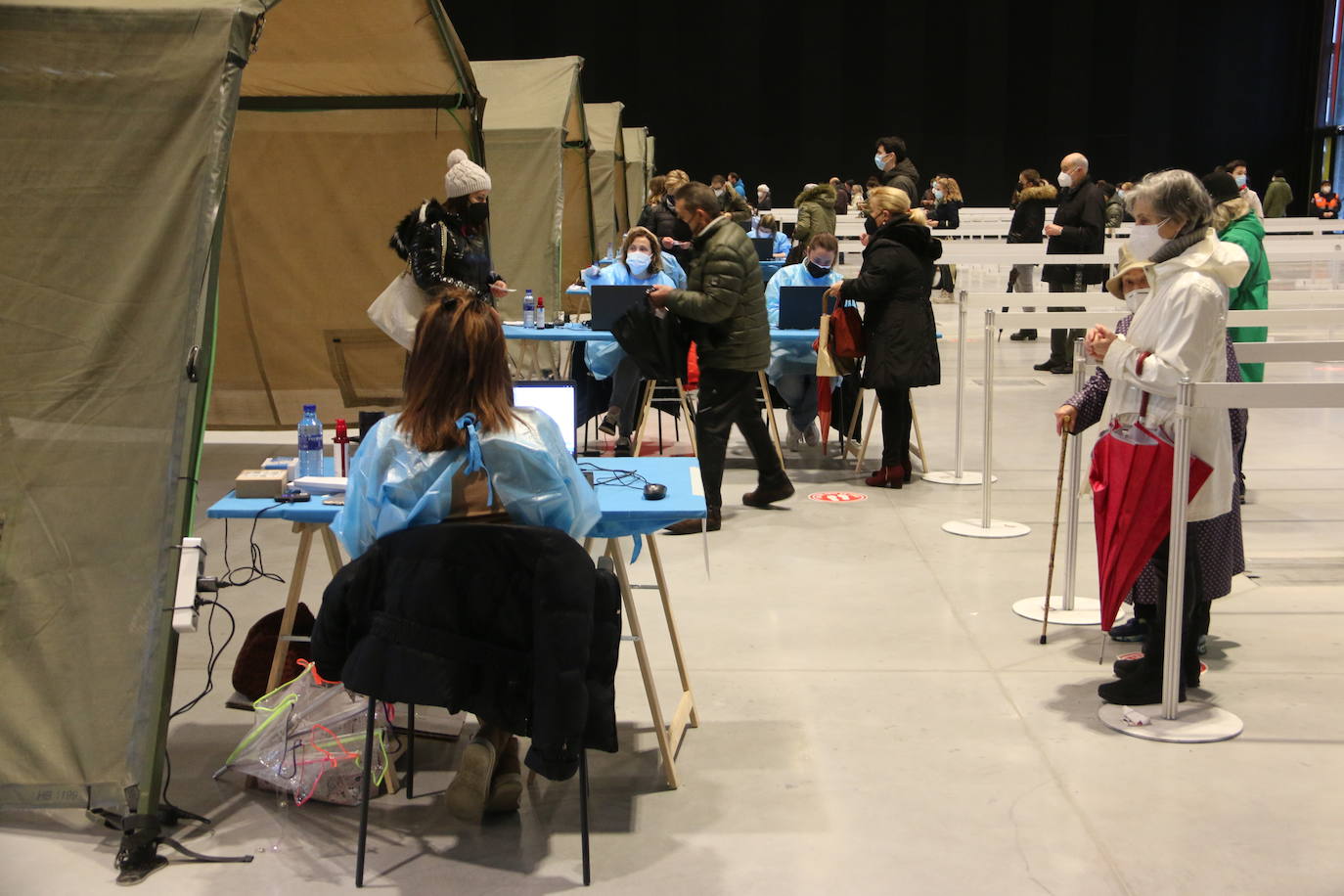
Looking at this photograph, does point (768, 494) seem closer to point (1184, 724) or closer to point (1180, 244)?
point (1184, 724)

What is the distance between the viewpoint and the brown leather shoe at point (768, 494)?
648 centimetres

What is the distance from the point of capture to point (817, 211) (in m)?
11.2

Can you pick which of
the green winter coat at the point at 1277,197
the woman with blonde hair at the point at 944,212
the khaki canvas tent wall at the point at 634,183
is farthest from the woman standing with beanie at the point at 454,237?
the green winter coat at the point at 1277,197

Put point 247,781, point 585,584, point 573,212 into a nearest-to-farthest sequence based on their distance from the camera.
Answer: point 585,584 → point 247,781 → point 573,212

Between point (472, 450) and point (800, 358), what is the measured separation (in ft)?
15.7

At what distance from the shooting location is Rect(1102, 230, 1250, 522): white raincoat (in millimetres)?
3529

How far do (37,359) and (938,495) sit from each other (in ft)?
15.4

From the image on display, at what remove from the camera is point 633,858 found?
2977 millimetres

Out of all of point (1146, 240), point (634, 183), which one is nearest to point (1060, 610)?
point (1146, 240)

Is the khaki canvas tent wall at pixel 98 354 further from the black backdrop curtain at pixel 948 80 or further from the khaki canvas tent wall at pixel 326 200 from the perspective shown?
the black backdrop curtain at pixel 948 80

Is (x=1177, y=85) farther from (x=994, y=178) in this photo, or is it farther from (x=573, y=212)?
(x=573, y=212)

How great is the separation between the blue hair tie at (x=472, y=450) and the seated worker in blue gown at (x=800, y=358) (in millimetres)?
4700

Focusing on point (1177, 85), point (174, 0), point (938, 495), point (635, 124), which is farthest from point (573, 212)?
point (1177, 85)

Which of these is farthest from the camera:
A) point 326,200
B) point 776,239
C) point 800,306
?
point 776,239
